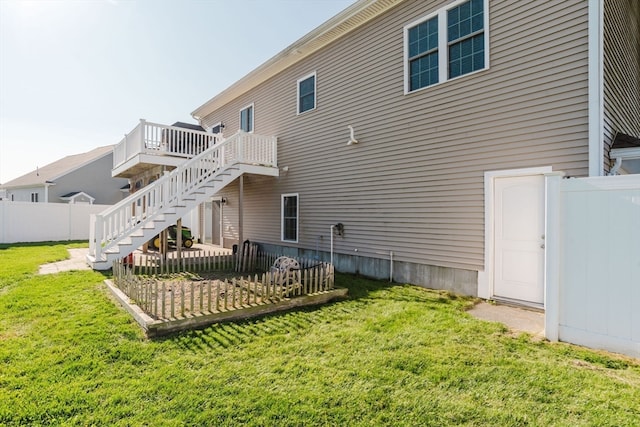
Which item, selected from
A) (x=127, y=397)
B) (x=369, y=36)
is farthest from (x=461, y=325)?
(x=369, y=36)

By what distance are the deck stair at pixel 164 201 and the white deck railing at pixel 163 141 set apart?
65.9 inches

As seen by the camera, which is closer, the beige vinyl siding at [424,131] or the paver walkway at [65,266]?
the beige vinyl siding at [424,131]

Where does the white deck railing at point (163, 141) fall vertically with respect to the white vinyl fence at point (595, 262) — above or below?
above

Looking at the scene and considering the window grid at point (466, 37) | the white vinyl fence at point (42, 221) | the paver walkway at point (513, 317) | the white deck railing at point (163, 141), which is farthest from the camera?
the white vinyl fence at point (42, 221)

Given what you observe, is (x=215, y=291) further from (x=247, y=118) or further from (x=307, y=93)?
(x=247, y=118)

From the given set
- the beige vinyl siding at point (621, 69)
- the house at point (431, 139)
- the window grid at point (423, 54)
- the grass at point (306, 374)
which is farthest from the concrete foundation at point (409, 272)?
the window grid at point (423, 54)

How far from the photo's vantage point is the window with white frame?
1089 cm

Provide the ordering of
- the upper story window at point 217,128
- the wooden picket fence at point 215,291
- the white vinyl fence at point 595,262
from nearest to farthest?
the white vinyl fence at point 595,262 < the wooden picket fence at point 215,291 < the upper story window at point 217,128

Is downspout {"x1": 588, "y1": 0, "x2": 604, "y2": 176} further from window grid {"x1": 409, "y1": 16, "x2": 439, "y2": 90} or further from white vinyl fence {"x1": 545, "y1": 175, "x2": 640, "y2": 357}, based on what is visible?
window grid {"x1": 409, "y1": 16, "x2": 439, "y2": 90}

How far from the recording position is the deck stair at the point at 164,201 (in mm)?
8406

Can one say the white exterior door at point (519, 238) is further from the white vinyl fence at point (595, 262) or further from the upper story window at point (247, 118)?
the upper story window at point (247, 118)

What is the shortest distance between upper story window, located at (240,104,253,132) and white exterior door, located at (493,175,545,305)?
32.5 feet

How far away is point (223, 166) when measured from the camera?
9914 mm

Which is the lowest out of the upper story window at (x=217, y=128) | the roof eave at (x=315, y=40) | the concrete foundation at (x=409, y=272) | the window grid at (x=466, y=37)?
the concrete foundation at (x=409, y=272)
